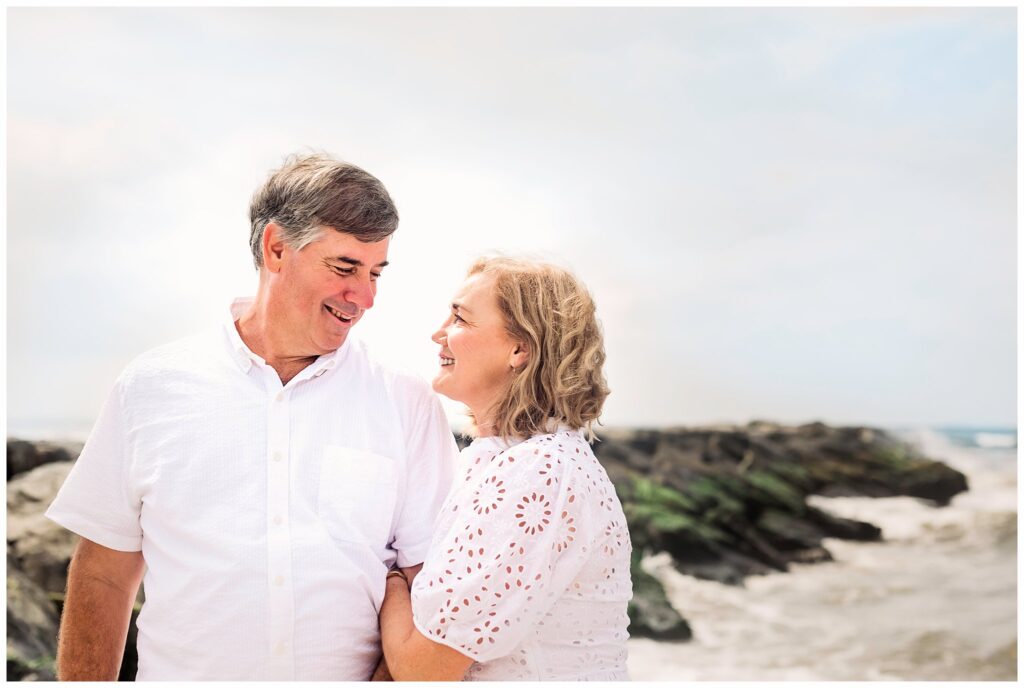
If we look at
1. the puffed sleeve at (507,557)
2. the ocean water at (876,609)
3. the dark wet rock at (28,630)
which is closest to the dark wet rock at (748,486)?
the ocean water at (876,609)

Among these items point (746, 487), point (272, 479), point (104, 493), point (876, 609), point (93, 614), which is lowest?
point (876, 609)

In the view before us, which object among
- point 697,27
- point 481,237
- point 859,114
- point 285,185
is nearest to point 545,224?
point 481,237

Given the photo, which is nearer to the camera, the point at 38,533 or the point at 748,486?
the point at 38,533

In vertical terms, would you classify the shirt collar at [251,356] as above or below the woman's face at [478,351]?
below

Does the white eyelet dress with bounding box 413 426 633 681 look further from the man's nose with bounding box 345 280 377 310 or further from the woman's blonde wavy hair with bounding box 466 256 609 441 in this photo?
the man's nose with bounding box 345 280 377 310

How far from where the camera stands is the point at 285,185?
2.27 m

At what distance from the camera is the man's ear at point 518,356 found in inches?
83.6

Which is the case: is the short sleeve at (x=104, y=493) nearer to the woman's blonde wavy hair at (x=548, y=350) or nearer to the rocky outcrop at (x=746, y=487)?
the woman's blonde wavy hair at (x=548, y=350)

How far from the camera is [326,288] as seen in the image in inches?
87.7

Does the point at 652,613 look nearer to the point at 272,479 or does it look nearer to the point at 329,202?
the point at 272,479

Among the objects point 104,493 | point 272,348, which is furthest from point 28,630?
point 272,348

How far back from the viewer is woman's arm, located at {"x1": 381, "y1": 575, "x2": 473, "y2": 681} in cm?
187

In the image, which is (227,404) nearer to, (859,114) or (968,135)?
(859,114)

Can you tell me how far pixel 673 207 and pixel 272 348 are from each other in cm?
736
